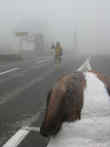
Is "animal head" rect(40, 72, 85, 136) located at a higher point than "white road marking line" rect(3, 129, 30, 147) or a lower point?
higher

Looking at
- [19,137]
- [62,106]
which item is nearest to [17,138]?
[19,137]

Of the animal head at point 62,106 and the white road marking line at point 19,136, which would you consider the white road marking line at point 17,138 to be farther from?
the animal head at point 62,106

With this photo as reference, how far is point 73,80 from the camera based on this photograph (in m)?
1.41

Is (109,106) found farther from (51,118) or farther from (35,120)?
(35,120)

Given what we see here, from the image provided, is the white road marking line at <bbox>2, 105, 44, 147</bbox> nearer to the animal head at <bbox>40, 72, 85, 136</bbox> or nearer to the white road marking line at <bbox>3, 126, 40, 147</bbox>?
the white road marking line at <bbox>3, 126, 40, 147</bbox>

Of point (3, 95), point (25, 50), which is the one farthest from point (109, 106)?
point (25, 50)

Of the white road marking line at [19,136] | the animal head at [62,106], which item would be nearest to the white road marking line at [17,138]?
the white road marking line at [19,136]

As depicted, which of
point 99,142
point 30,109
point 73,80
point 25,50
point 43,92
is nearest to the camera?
point 99,142

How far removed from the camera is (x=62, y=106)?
4.27 ft

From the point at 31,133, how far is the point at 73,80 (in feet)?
14.3

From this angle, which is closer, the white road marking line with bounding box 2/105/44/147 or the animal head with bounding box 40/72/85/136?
the animal head with bounding box 40/72/85/136

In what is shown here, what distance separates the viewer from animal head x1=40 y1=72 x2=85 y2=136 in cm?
130

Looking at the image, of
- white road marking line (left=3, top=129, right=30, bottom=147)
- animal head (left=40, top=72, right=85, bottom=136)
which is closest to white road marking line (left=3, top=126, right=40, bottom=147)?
white road marking line (left=3, top=129, right=30, bottom=147)

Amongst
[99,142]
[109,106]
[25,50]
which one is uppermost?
[109,106]
